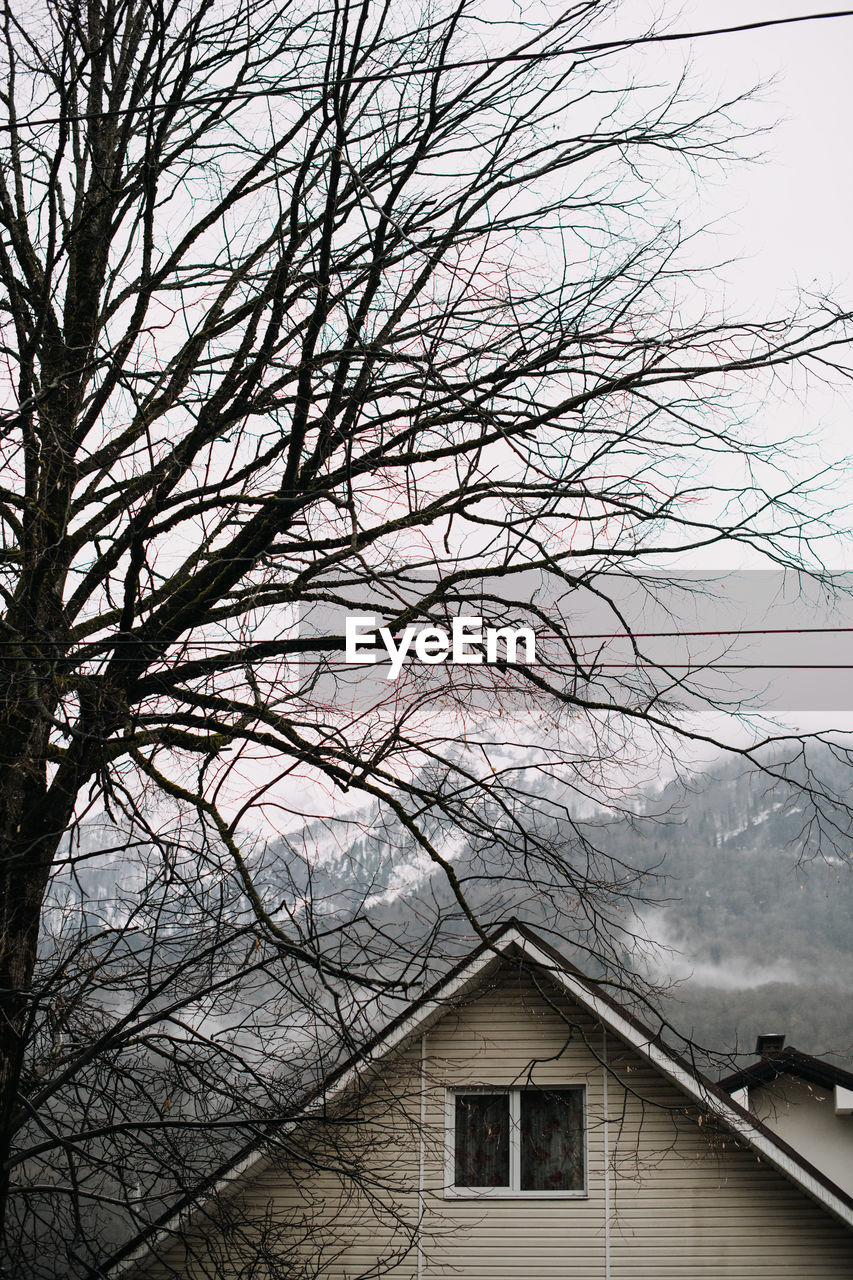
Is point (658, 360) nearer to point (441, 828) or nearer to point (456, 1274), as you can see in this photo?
point (441, 828)

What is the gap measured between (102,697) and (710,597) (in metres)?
5.13

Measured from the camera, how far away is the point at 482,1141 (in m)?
11.6

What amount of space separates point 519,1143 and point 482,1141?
37 centimetres

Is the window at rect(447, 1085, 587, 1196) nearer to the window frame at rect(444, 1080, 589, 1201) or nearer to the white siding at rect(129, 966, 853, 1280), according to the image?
the window frame at rect(444, 1080, 589, 1201)

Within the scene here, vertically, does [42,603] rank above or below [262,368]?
below

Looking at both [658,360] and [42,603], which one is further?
[658,360]

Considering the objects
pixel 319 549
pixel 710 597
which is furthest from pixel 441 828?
pixel 710 597

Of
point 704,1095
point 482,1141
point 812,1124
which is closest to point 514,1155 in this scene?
point 482,1141

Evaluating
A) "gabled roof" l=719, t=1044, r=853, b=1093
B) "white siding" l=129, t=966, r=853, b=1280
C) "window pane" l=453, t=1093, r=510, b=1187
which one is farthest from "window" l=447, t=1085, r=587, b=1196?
"gabled roof" l=719, t=1044, r=853, b=1093

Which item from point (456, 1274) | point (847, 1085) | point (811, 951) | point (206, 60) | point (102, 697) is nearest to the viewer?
point (102, 697)

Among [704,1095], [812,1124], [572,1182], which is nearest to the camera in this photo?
[704,1095]

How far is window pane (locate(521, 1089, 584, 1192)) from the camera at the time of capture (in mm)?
11500

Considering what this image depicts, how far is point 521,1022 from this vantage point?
11914 mm

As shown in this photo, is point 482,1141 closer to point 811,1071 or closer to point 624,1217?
point 624,1217
